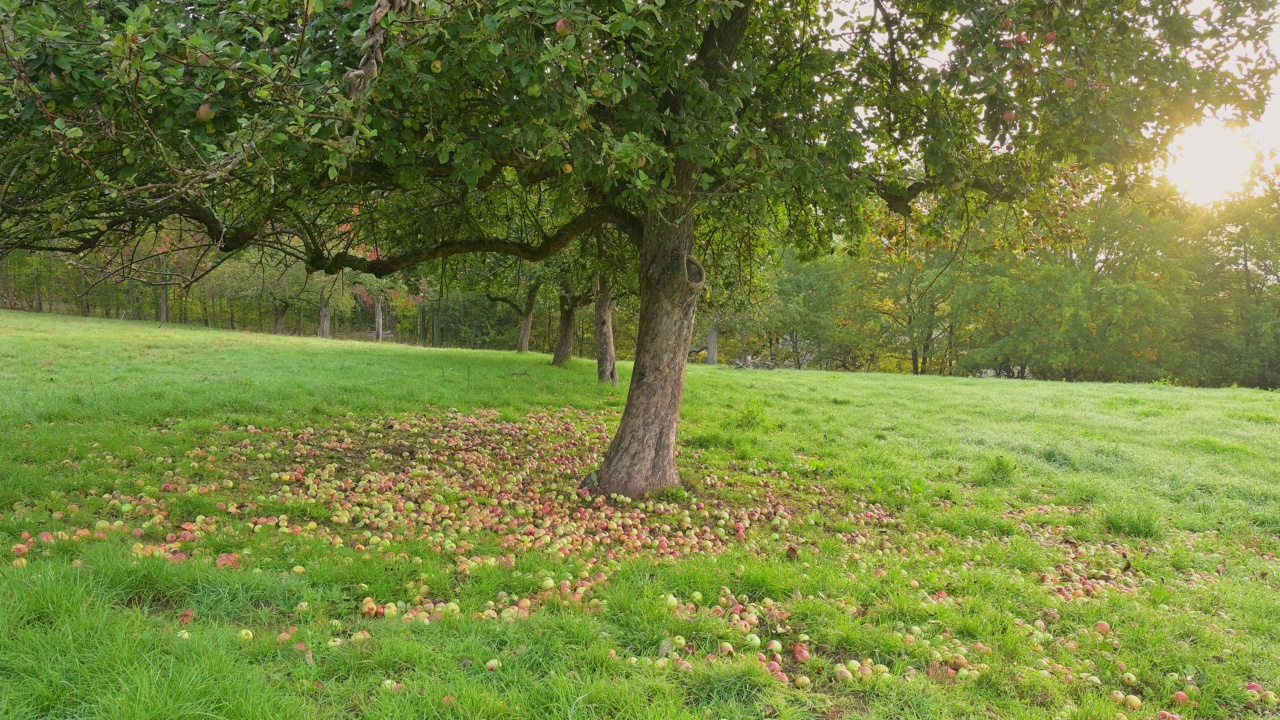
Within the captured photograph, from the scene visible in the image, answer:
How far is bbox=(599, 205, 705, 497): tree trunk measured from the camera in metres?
7.56

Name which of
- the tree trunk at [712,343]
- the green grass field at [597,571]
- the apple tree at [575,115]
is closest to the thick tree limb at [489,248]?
the apple tree at [575,115]

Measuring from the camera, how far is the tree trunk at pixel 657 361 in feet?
24.8

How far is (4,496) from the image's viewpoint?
18.9 ft

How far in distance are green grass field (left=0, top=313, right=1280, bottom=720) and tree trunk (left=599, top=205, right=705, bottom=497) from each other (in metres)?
0.48

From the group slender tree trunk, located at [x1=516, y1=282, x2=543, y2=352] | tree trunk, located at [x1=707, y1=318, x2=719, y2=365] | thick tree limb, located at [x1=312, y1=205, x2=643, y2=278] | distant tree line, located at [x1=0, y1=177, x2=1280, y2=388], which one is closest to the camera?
thick tree limb, located at [x1=312, y1=205, x2=643, y2=278]

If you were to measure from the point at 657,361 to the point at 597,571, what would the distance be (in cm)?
309

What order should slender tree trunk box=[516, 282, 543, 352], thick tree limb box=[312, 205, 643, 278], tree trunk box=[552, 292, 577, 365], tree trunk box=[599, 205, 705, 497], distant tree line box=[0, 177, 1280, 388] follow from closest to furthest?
tree trunk box=[599, 205, 705, 497]
thick tree limb box=[312, 205, 643, 278]
slender tree trunk box=[516, 282, 543, 352]
tree trunk box=[552, 292, 577, 365]
distant tree line box=[0, 177, 1280, 388]

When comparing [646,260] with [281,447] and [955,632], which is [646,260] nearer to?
[955,632]

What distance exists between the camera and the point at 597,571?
17.4 ft

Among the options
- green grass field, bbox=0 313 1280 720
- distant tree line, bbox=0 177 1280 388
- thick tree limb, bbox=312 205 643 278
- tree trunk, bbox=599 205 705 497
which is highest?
distant tree line, bbox=0 177 1280 388

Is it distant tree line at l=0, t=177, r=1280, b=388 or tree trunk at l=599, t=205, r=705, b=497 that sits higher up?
distant tree line at l=0, t=177, r=1280, b=388

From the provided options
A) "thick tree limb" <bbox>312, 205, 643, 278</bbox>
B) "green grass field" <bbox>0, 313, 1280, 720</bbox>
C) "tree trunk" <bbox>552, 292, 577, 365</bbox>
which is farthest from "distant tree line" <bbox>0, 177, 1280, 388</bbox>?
"thick tree limb" <bbox>312, 205, 643, 278</bbox>

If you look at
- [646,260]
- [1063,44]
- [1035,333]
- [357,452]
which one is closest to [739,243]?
[646,260]

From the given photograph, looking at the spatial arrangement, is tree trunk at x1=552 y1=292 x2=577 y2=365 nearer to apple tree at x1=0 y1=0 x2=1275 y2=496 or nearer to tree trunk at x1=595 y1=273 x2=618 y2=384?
tree trunk at x1=595 y1=273 x2=618 y2=384
